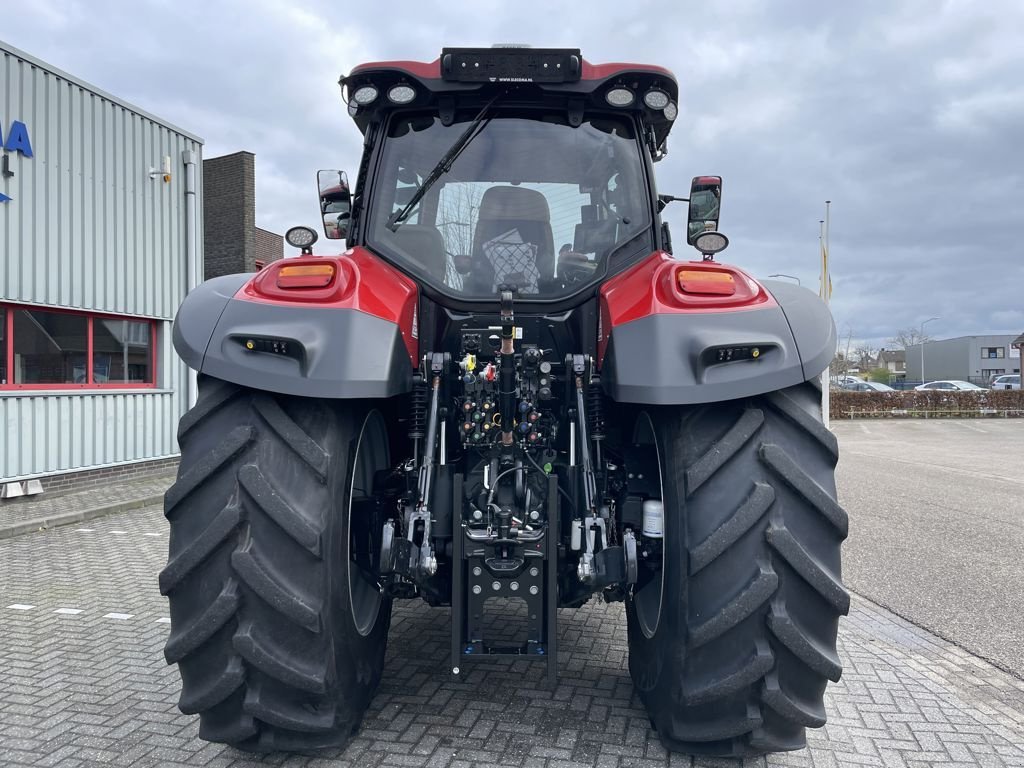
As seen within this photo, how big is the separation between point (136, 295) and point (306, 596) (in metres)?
9.87

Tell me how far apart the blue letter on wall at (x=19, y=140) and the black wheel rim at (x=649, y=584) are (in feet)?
30.1

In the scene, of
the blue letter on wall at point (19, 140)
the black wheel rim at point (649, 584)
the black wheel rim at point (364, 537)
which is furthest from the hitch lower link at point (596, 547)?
the blue letter on wall at point (19, 140)

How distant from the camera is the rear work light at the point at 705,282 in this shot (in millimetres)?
2742

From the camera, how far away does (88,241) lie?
33.4 ft

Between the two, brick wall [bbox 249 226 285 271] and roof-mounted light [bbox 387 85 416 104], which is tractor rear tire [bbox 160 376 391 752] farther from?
brick wall [bbox 249 226 285 271]

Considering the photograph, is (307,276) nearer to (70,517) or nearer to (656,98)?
(656,98)

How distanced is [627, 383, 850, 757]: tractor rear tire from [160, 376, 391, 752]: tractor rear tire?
1167 mm

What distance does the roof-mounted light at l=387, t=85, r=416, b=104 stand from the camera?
131 inches

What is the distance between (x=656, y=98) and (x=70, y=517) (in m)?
7.89

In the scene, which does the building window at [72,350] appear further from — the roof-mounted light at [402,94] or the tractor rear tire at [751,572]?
the tractor rear tire at [751,572]

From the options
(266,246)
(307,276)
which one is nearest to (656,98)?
(307,276)

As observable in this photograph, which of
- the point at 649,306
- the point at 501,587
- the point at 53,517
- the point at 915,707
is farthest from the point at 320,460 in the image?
the point at 53,517

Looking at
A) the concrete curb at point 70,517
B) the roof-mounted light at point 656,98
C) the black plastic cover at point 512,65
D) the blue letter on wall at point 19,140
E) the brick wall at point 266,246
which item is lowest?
the concrete curb at point 70,517

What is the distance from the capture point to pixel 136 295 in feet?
36.1
